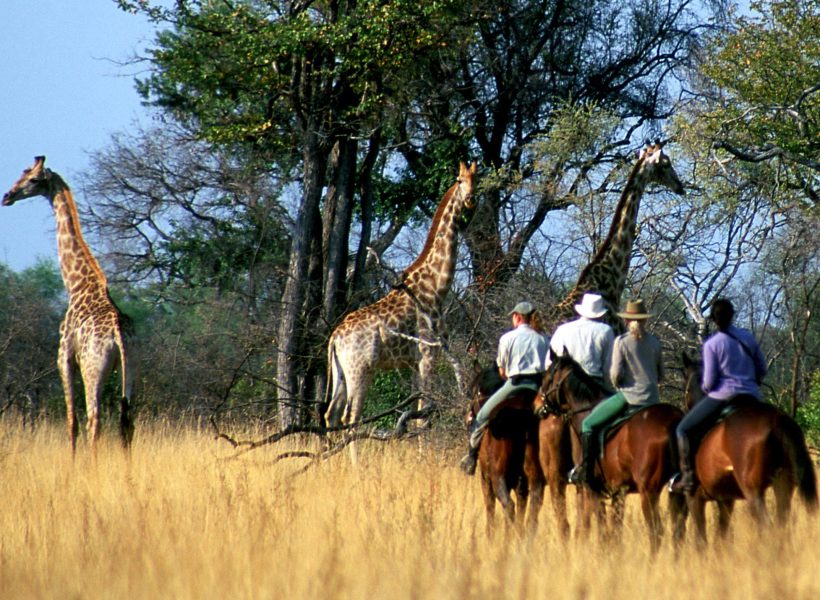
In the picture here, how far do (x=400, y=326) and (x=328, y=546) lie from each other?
255 inches

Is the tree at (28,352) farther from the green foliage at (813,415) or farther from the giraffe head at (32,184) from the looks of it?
the green foliage at (813,415)

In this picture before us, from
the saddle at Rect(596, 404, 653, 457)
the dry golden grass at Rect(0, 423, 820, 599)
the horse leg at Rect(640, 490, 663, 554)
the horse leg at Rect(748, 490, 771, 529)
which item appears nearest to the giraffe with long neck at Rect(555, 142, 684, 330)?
the dry golden grass at Rect(0, 423, 820, 599)

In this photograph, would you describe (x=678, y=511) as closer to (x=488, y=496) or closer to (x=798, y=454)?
(x=798, y=454)

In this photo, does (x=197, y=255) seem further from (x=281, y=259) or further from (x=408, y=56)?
(x=408, y=56)

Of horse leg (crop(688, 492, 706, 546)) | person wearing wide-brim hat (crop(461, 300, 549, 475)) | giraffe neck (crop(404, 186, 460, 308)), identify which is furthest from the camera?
giraffe neck (crop(404, 186, 460, 308))

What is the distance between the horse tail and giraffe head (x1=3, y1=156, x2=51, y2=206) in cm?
1134

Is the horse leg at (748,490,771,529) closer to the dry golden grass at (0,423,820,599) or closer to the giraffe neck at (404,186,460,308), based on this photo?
the dry golden grass at (0,423,820,599)

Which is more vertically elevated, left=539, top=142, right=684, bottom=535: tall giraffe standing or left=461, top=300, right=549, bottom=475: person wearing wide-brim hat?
left=539, top=142, right=684, bottom=535: tall giraffe standing

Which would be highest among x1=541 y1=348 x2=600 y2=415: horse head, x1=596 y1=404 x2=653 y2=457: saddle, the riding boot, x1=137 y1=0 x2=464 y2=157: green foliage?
x1=137 y1=0 x2=464 y2=157: green foliage

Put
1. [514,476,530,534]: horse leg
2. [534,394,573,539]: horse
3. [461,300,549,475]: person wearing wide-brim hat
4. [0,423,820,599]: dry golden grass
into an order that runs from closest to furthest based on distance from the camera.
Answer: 1. [0,423,820,599]: dry golden grass
2. [534,394,573,539]: horse
3. [461,300,549,475]: person wearing wide-brim hat
4. [514,476,530,534]: horse leg

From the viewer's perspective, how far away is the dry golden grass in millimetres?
6586

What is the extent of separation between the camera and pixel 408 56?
1991 cm

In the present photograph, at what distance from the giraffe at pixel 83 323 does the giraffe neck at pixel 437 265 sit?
3.43m

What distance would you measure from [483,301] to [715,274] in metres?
2.90
